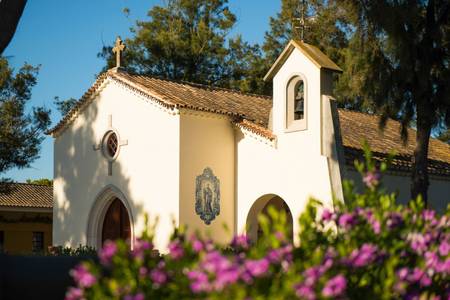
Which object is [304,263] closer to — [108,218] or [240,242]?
[240,242]

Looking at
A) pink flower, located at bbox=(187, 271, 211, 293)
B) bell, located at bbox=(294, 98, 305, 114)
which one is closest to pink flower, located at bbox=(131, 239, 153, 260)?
pink flower, located at bbox=(187, 271, 211, 293)

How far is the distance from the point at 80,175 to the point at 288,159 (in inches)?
252

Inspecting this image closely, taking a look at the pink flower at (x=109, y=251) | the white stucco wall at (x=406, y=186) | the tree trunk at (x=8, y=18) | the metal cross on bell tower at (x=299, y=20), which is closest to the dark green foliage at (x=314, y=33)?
the metal cross on bell tower at (x=299, y=20)

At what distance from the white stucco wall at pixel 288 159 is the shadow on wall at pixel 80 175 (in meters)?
3.17

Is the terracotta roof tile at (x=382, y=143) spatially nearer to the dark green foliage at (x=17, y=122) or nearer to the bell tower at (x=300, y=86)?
the bell tower at (x=300, y=86)

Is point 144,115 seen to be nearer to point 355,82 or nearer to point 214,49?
point 355,82

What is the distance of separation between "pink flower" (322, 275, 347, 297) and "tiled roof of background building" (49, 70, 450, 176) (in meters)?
12.6

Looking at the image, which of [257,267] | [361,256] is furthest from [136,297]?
[361,256]

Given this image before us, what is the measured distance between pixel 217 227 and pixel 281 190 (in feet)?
6.20

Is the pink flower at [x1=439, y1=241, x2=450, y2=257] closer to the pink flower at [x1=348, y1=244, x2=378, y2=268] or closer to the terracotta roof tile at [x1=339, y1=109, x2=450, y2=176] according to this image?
the pink flower at [x1=348, y1=244, x2=378, y2=268]

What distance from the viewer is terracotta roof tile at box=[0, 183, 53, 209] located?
3369 centimetres

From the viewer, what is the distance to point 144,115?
17516mm

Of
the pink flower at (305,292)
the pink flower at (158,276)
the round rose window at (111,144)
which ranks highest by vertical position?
the round rose window at (111,144)

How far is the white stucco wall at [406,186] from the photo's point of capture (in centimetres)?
1619
